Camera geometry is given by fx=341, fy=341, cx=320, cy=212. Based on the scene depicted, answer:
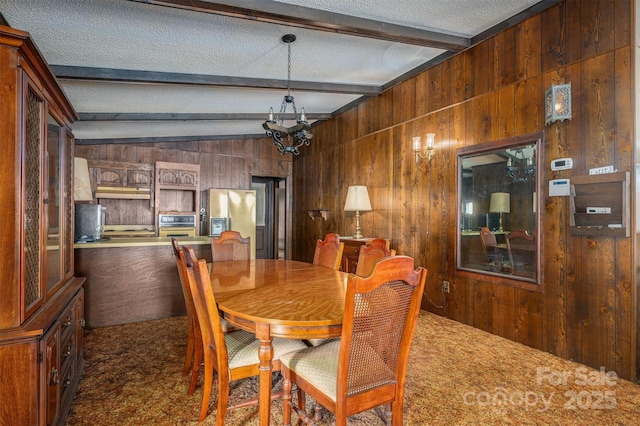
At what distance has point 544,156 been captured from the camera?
2.86 m

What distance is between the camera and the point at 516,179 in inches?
122

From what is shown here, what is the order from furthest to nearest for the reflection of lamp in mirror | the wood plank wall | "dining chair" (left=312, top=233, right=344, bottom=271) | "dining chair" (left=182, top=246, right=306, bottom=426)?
the reflection of lamp in mirror, "dining chair" (left=312, top=233, right=344, bottom=271), the wood plank wall, "dining chair" (left=182, top=246, right=306, bottom=426)

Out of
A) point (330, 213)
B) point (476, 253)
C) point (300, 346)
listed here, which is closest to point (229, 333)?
point (300, 346)

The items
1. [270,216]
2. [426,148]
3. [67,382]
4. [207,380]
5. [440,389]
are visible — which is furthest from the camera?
[270,216]

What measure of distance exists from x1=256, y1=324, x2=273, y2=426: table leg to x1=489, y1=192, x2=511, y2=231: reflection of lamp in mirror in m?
2.62

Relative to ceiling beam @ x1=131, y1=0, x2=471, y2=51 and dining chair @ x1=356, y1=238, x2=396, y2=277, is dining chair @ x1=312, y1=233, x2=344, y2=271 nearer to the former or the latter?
dining chair @ x1=356, y1=238, x2=396, y2=277

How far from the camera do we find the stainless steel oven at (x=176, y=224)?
20.2ft

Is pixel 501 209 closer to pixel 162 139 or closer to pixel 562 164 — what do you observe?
pixel 562 164

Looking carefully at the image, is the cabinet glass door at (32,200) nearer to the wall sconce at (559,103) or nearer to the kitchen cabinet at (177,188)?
the wall sconce at (559,103)

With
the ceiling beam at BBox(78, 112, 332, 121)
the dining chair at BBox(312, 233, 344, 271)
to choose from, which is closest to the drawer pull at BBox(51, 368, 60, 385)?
the dining chair at BBox(312, 233, 344, 271)

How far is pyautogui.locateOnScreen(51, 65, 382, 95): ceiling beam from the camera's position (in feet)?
10.8

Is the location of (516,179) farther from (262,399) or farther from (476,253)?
(262,399)

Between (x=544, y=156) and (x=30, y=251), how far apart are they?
11.6 ft

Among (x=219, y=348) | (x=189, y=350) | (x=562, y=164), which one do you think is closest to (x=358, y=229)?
(x=562, y=164)
